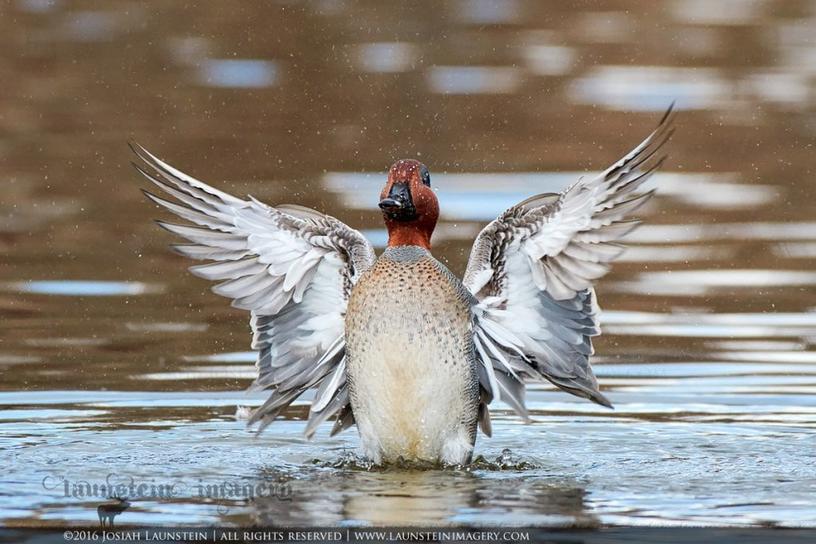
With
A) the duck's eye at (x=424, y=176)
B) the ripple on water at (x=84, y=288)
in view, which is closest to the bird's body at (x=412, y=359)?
the duck's eye at (x=424, y=176)

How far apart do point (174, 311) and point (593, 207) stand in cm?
452

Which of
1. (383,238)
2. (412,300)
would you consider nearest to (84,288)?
(383,238)

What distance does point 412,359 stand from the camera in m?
8.70

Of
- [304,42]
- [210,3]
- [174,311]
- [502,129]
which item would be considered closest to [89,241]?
[174,311]

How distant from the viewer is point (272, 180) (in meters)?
15.5

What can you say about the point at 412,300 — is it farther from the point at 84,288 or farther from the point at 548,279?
the point at 84,288

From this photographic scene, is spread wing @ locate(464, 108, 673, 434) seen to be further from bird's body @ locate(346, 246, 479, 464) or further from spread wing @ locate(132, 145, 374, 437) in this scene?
spread wing @ locate(132, 145, 374, 437)

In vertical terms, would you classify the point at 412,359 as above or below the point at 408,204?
below

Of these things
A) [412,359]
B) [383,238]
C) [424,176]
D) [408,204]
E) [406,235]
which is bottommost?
[412,359]

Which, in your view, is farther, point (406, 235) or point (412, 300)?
Result: point (406, 235)

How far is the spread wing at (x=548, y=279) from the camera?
8570 millimetres

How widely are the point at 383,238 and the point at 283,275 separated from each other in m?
4.45

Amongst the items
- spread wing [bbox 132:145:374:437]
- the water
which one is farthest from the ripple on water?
spread wing [bbox 132:145:374:437]

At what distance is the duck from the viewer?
8.70 m
